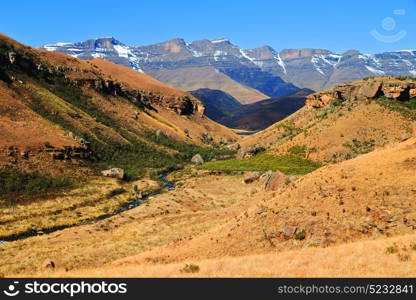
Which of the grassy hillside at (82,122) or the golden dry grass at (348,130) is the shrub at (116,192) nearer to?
the grassy hillside at (82,122)

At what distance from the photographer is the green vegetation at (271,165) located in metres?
73.0

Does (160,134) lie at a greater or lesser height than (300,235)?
greater

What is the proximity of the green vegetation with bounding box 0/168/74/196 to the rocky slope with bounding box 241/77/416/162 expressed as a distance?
5129 centimetres

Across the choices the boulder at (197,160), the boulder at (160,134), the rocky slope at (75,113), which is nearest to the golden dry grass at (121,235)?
the rocky slope at (75,113)

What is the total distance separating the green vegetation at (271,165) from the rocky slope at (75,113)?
81.1 ft

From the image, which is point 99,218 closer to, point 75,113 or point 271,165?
point 271,165

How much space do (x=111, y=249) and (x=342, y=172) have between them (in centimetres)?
2323

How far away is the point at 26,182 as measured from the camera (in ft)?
193

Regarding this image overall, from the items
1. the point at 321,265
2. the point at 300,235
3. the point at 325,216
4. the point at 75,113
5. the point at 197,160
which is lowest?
the point at 197,160

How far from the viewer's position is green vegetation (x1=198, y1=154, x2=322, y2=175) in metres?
73.0

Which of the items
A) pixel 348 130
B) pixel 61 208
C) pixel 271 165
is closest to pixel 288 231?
pixel 61 208

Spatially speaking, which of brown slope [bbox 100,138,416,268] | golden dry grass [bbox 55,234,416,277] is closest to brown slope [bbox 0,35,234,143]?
brown slope [bbox 100,138,416,268]

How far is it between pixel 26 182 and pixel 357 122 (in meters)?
69.6

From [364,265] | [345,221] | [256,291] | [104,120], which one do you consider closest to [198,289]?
[256,291]
